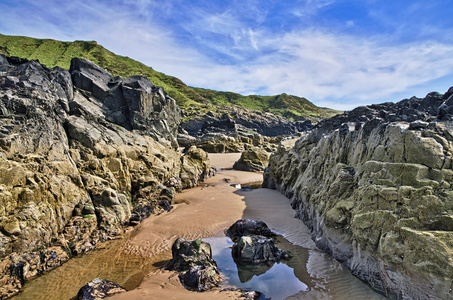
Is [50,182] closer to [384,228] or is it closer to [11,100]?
[11,100]

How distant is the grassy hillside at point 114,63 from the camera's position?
110938mm

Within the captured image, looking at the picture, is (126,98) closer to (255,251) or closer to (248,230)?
(248,230)

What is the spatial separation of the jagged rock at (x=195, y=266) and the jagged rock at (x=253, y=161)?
27.0 metres

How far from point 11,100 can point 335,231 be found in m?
17.5

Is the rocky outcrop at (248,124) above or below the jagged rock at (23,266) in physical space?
above

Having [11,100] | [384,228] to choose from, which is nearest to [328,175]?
[384,228]

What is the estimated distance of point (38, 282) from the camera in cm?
904

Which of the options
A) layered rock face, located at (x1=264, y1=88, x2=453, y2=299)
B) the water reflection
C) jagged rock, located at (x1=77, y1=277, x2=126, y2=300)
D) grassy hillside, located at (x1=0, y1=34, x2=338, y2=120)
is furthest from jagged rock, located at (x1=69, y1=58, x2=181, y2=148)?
grassy hillside, located at (x1=0, y1=34, x2=338, y2=120)

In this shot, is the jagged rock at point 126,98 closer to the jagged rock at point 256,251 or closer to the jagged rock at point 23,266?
the jagged rock at point 23,266

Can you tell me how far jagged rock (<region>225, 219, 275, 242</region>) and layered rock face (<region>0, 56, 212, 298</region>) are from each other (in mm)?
6611

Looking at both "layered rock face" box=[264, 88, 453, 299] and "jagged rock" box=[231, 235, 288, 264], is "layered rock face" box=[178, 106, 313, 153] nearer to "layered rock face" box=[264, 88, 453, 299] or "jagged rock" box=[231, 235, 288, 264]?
"layered rock face" box=[264, 88, 453, 299]

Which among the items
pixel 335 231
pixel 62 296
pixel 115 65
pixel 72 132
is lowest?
pixel 62 296

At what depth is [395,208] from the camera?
24.9 ft

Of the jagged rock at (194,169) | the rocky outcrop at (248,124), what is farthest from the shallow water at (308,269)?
the rocky outcrop at (248,124)
